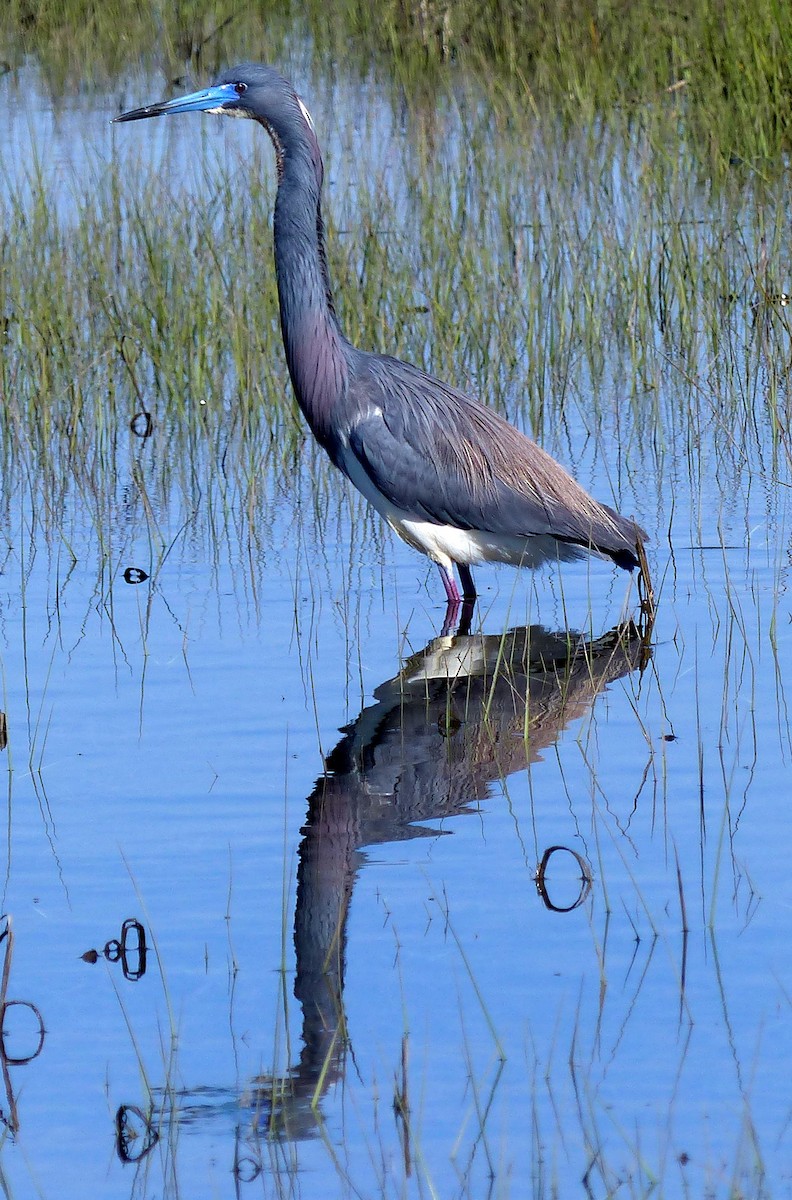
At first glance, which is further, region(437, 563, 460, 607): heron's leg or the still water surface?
region(437, 563, 460, 607): heron's leg

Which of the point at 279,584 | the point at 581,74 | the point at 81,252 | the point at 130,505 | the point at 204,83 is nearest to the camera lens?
the point at 279,584

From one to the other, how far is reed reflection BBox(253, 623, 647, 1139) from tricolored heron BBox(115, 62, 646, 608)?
548 millimetres

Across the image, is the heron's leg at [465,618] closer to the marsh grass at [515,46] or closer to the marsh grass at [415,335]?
the marsh grass at [415,335]

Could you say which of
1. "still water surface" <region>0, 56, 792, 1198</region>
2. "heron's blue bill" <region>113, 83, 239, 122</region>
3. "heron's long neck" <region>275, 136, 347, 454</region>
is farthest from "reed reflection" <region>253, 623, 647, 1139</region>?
"heron's blue bill" <region>113, 83, 239, 122</region>

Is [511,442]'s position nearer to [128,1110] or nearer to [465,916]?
[465,916]

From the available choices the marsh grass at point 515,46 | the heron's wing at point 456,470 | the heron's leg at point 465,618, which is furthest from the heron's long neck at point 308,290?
the marsh grass at point 515,46

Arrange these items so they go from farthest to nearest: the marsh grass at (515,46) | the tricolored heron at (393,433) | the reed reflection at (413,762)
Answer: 1. the marsh grass at (515,46)
2. the tricolored heron at (393,433)
3. the reed reflection at (413,762)

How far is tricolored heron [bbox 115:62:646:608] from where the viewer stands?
666 cm

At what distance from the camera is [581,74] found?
42.8 ft

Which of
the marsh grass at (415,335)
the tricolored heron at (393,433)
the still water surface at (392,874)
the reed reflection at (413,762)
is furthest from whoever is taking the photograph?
the marsh grass at (415,335)

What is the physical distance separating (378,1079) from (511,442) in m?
3.83

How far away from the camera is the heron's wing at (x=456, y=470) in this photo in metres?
6.62

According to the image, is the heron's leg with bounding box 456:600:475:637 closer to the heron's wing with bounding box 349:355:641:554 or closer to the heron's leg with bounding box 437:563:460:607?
the heron's leg with bounding box 437:563:460:607

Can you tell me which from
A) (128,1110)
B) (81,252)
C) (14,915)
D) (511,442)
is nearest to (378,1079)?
(128,1110)
